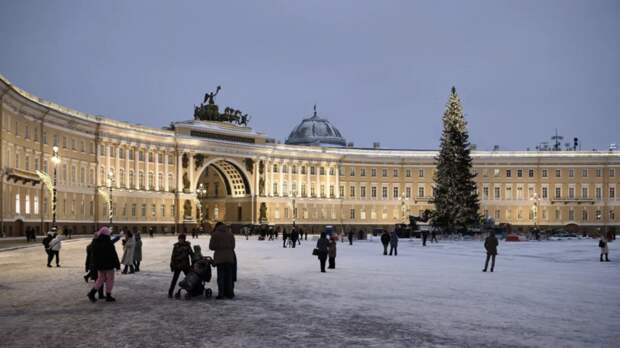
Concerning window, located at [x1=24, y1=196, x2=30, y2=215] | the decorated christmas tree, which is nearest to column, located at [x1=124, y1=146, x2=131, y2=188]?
window, located at [x1=24, y1=196, x2=30, y2=215]

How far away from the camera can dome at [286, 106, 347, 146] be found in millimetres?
125750

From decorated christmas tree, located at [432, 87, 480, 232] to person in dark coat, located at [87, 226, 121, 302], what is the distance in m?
56.0

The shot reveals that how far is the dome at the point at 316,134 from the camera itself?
126 meters

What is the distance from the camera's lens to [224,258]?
1712cm

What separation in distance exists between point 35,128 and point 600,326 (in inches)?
2472

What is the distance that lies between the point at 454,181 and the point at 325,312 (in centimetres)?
5719

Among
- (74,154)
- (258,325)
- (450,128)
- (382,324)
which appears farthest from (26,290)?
(74,154)

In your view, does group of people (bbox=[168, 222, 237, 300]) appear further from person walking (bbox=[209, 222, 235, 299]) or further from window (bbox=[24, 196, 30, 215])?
window (bbox=[24, 196, 30, 215])

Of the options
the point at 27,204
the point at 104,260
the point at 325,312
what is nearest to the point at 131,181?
the point at 27,204

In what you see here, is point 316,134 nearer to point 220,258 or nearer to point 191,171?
point 191,171

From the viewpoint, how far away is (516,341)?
1173 cm

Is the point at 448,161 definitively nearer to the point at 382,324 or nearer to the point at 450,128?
the point at 450,128

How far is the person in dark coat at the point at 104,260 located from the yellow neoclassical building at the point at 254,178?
51.1 meters

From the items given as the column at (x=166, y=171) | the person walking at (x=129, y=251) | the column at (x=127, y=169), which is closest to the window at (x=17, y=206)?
the column at (x=127, y=169)
